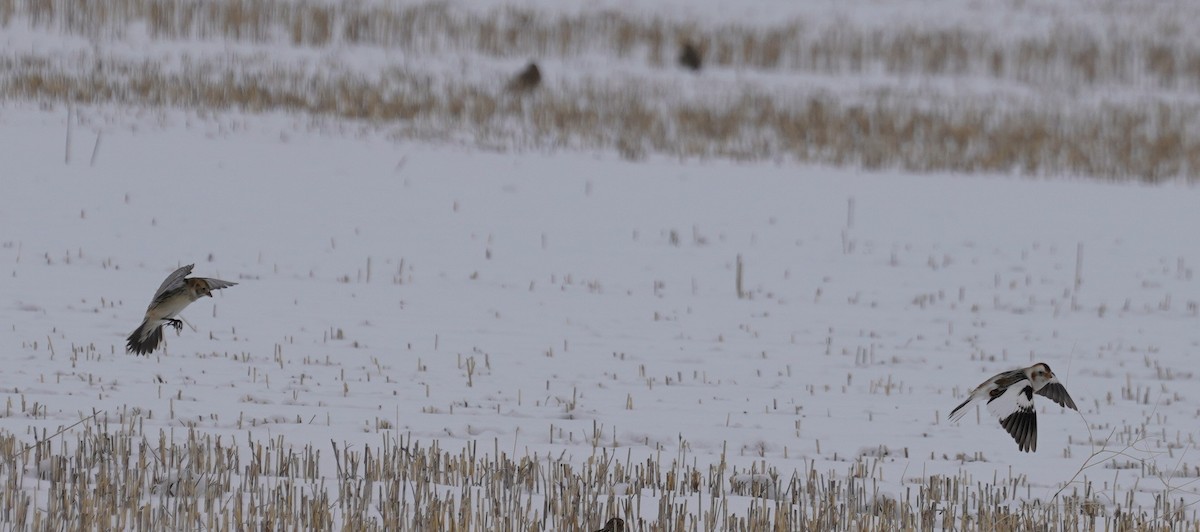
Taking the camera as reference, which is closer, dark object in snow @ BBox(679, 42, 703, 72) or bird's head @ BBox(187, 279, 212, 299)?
bird's head @ BBox(187, 279, 212, 299)

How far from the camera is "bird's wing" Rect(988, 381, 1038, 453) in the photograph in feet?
18.4

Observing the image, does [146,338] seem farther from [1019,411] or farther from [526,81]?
[526,81]

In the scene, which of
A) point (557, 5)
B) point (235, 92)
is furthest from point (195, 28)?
point (557, 5)

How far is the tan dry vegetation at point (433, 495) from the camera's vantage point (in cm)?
494

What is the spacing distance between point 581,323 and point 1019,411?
4.89 metres

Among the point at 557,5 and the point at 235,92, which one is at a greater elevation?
the point at 557,5

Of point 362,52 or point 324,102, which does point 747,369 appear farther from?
point 362,52

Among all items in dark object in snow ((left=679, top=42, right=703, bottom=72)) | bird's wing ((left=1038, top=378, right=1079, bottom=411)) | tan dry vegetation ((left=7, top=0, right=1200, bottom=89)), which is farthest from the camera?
dark object in snow ((left=679, top=42, right=703, bottom=72))

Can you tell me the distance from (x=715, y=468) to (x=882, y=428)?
1731 millimetres

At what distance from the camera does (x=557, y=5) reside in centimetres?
2639

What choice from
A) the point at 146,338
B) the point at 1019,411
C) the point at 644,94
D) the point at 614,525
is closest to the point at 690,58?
the point at 644,94

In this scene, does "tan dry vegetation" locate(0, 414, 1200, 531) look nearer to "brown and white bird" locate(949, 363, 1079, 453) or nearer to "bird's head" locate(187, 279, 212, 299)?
"brown and white bird" locate(949, 363, 1079, 453)

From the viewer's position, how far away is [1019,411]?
5.72 meters

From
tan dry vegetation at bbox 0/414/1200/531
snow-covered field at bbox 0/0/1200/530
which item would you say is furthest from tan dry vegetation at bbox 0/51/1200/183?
tan dry vegetation at bbox 0/414/1200/531
